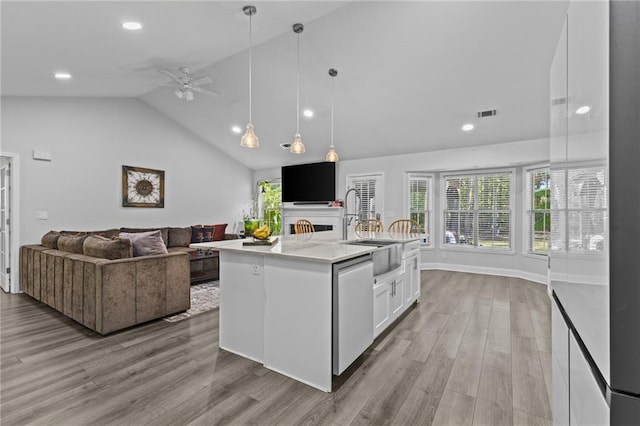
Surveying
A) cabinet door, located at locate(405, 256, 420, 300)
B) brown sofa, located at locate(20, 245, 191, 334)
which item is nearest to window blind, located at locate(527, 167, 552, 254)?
cabinet door, located at locate(405, 256, 420, 300)

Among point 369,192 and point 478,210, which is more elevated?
point 369,192

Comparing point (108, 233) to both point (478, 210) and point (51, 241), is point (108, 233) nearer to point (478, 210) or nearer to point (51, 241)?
point (51, 241)

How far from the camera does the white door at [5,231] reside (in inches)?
184

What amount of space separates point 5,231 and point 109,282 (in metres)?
3.33

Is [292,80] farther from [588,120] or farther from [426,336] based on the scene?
[588,120]

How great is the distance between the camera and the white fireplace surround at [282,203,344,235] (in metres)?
7.01

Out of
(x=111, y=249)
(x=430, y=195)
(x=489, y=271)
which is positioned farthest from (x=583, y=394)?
(x=430, y=195)

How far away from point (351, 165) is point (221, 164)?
3157 mm

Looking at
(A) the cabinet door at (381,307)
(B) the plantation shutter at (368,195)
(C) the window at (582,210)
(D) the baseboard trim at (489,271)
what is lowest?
(D) the baseboard trim at (489,271)

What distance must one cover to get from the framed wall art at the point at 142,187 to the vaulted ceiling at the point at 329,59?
4.44 feet

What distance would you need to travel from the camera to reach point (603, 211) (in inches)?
24.7

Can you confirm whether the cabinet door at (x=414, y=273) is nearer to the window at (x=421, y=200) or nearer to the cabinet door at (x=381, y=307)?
the cabinet door at (x=381, y=307)

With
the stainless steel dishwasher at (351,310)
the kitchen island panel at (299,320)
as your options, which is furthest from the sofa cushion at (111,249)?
the stainless steel dishwasher at (351,310)

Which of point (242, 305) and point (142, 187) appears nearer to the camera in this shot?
point (242, 305)
